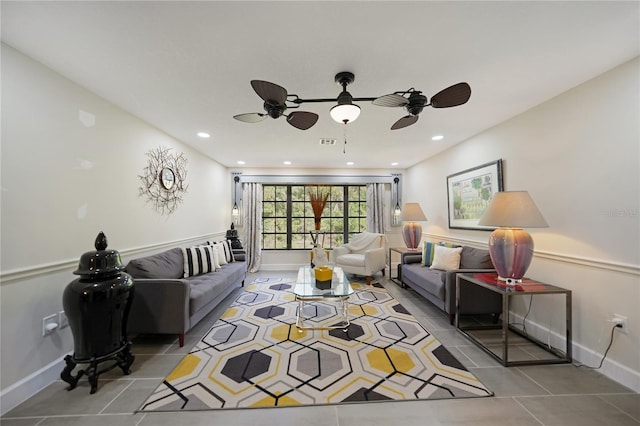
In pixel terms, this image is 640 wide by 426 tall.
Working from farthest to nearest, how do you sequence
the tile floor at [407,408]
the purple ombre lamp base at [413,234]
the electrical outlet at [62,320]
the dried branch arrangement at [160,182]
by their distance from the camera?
the purple ombre lamp base at [413,234] < the dried branch arrangement at [160,182] < the electrical outlet at [62,320] < the tile floor at [407,408]

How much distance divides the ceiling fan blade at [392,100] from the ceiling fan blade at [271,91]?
2.08 ft

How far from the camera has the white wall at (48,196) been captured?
157 centimetres

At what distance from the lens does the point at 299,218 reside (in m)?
5.60

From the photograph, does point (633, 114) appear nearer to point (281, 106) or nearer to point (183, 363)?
point (281, 106)

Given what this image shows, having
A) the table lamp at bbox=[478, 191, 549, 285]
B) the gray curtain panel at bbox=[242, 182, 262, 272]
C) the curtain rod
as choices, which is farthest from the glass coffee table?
the curtain rod

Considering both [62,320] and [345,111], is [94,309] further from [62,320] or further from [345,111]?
[345,111]

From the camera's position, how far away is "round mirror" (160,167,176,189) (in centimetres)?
312

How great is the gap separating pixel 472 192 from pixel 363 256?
82.7 inches

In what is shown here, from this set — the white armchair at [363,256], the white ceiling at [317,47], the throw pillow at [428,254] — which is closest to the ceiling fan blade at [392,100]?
the white ceiling at [317,47]

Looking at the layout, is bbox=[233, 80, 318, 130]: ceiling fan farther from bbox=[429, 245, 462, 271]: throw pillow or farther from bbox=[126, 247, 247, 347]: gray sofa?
bbox=[429, 245, 462, 271]: throw pillow

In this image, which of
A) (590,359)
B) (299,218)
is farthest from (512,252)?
(299,218)

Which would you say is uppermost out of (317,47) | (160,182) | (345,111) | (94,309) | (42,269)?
(317,47)

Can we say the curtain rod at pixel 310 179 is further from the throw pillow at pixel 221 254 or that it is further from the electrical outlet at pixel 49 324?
the electrical outlet at pixel 49 324

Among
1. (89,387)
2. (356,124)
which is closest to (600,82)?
(356,124)
